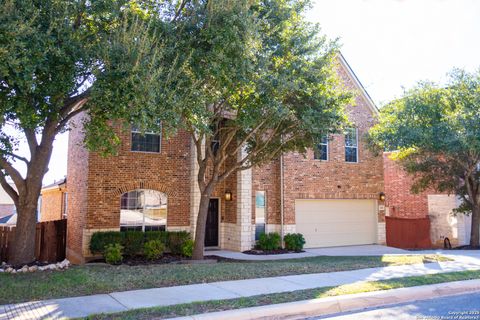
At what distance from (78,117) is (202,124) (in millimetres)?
10165

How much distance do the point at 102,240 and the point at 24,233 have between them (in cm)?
377

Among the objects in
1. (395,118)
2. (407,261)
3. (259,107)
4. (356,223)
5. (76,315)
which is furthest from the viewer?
(356,223)

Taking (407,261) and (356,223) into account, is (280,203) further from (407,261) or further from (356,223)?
(407,261)

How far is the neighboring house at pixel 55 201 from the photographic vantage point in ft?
68.1

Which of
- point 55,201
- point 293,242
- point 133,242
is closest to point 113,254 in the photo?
point 133,242

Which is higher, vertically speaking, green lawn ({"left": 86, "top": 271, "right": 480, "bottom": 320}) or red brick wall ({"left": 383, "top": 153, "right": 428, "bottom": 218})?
red brick wall ({"left": 383, "top": 153, "right": 428, "bottom": 218})

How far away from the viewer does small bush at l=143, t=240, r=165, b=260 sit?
48.8 ft

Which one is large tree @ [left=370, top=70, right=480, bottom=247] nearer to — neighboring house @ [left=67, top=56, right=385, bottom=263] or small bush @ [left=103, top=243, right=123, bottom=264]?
neighboring house @ [left=67, top=56, right=385, bottom=263]

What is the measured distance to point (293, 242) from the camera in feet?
58.0

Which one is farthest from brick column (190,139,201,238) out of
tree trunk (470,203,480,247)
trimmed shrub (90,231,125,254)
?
tree trunk (470,203,480,247)

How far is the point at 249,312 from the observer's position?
6.99m

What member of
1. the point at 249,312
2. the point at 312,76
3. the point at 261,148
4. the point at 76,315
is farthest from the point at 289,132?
the point at 76,315

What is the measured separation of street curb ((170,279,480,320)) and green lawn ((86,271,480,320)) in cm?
22

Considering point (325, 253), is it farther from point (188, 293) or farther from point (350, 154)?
point (188, 293)
